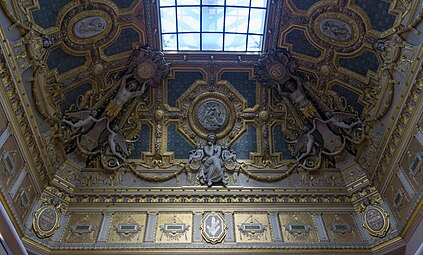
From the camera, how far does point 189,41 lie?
515 inches

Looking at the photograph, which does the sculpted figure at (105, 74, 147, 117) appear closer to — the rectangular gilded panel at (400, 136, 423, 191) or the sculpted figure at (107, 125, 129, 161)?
the sculpted figure at (107, 125, 129, 161)

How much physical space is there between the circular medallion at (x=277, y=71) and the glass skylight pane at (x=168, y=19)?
3.60 meters

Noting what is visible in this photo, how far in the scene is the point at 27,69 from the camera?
8.80 meters

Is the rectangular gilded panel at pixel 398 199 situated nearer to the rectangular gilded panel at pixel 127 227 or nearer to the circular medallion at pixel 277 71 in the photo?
the circular medallion at pixel 277 71

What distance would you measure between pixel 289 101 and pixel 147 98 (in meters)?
4.75

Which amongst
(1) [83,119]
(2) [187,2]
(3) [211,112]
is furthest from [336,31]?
(1) [83,119]

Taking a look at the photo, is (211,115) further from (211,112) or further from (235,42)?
(235,42)

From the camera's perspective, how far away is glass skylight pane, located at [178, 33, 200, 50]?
1298 centimetres

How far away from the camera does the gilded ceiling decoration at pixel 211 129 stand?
351 inches

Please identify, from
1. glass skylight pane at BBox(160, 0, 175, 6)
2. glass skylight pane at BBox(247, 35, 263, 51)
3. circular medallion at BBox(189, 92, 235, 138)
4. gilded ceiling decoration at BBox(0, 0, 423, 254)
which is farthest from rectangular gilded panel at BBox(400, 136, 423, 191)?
glass skylight pane at BBox(160, 0, 175, 6)

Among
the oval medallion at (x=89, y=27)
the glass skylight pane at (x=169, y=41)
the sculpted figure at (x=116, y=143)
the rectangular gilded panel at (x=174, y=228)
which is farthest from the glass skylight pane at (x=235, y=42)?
the rectangular gilded panel at (x=174, y=228)

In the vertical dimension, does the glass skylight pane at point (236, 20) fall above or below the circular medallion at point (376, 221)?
above

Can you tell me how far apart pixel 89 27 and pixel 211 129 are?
→ 4.84 metres

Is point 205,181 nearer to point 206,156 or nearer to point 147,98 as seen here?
point 206,156
